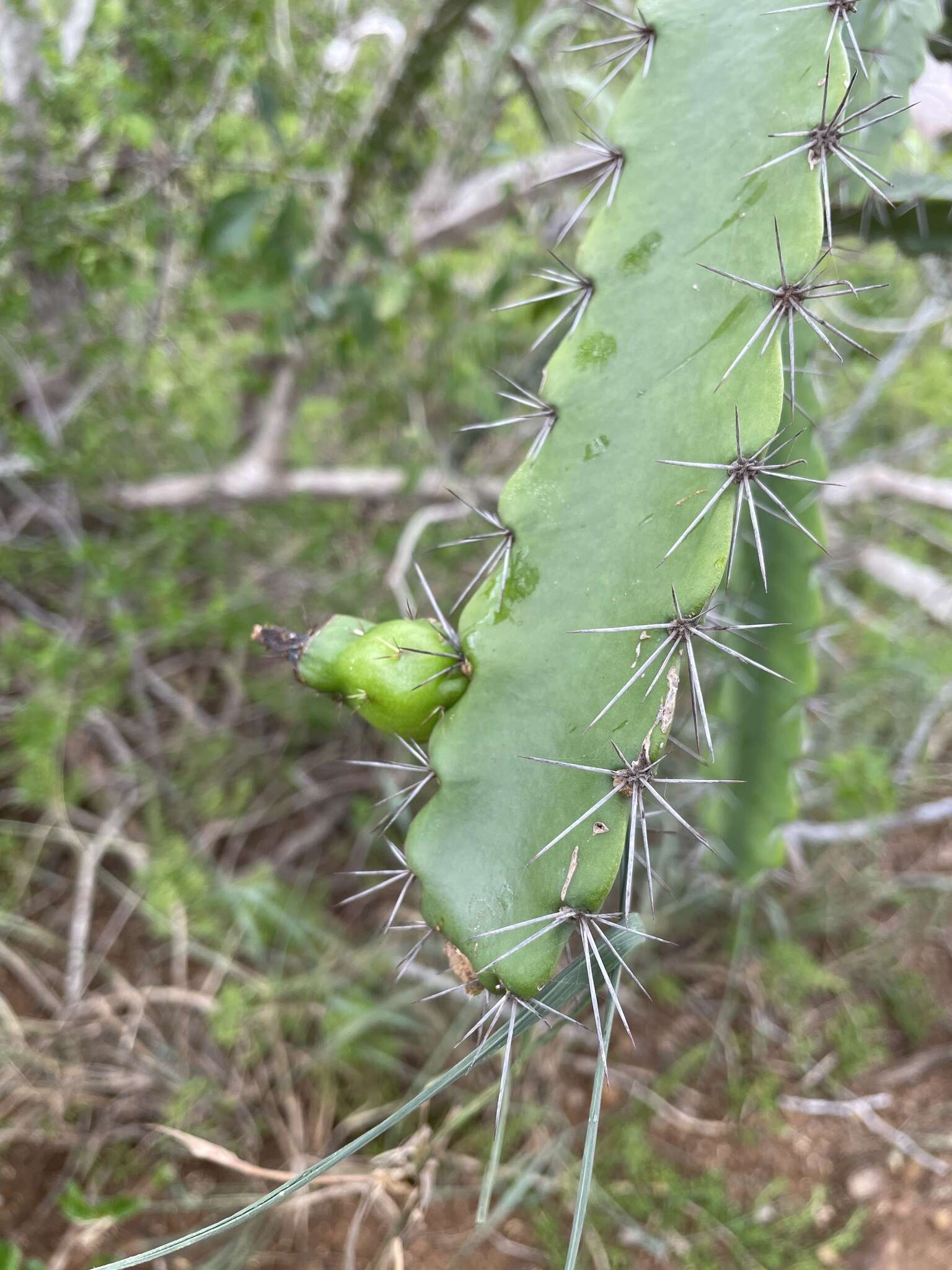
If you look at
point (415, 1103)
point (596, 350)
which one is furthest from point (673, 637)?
point (415, 1103)

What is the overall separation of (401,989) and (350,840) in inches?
14.4

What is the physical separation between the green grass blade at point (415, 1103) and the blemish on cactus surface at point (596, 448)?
34cm

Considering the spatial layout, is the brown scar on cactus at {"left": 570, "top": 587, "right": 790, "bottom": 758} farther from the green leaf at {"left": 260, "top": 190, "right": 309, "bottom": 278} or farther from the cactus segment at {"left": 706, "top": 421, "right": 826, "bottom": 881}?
the green leaf at {"left": 260, "top": 190, "right": 309, "bottom": 278}

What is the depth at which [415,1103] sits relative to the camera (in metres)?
0.49

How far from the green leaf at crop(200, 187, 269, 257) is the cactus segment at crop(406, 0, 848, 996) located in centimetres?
73

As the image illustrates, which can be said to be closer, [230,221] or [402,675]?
[402,675]

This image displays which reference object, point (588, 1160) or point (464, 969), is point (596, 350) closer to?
point (464, 969)

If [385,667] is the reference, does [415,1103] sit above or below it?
below

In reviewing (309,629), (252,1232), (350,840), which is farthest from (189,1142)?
(350,840)

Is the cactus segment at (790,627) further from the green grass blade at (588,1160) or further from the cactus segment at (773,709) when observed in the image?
the green grass blade at (588,1160)

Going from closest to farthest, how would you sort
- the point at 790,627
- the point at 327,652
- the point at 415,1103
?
1. the point at 415,1103
2. the point at 327,652
3. the point at 790,627

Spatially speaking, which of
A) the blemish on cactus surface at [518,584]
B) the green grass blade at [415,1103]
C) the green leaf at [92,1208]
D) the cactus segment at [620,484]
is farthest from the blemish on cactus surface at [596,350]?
the green leaf at [92,1208]

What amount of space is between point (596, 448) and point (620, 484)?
0.12 feet

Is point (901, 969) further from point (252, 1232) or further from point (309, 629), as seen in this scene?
point (309, 629)
